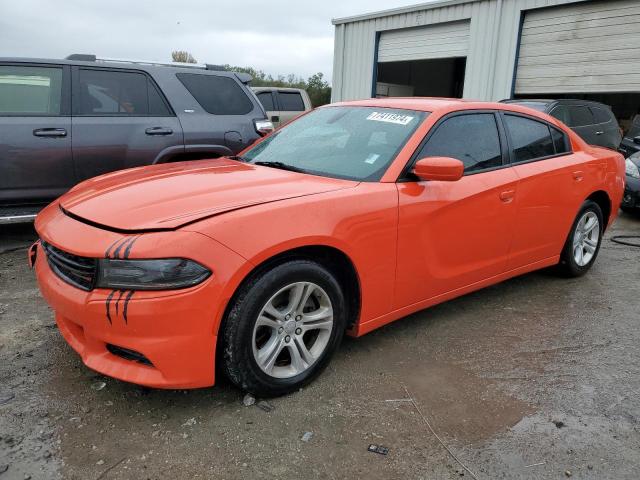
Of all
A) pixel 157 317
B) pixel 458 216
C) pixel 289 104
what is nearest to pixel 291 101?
pixel 289 104

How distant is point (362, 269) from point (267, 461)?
1084 mm

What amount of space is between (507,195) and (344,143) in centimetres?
119

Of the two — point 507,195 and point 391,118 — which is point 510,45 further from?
point 391,118

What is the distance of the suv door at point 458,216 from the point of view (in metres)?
3.05

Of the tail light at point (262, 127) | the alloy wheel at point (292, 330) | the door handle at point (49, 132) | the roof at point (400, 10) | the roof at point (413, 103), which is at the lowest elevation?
the alloy wheel at point (292, 330)

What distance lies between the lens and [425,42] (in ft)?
47.3

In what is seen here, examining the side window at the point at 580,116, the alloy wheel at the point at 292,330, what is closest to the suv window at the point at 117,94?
the alloy wheel at the point at 292,330

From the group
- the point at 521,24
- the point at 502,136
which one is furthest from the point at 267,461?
the point at 521,24

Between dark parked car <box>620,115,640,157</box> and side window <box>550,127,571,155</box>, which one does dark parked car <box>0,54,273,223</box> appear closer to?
side window <box>550,127,571,155</box>

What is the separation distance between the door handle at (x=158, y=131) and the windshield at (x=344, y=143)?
5.74ft

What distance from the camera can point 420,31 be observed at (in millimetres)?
14500

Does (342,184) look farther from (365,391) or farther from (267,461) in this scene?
(267,461)

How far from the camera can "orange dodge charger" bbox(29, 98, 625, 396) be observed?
2236 mm

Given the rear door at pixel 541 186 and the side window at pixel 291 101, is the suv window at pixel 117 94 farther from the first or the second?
the side window at pixel 291 101
